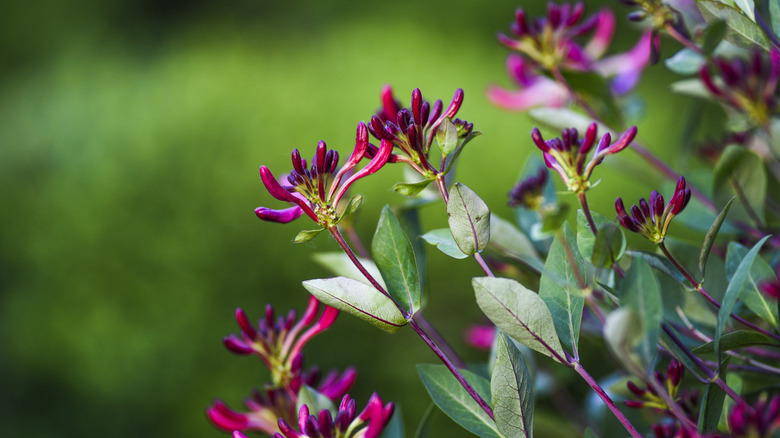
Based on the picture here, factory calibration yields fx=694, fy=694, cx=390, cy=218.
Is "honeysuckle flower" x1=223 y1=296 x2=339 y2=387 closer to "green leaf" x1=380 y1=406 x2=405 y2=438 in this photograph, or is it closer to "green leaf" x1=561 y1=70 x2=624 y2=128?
"green leaf" x1=380 y1=406 x2=405 y2=438

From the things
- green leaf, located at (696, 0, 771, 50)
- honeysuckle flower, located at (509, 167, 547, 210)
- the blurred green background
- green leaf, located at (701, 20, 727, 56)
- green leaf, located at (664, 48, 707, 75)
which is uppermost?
green leaf, located at (696, 0, 771, 50)

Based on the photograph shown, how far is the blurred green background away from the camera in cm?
177

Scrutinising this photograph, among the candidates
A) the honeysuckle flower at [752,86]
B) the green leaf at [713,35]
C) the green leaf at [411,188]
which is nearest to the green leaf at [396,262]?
the green leaf at [411,188]

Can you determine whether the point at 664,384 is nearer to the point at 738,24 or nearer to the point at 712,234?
the point at 712,234

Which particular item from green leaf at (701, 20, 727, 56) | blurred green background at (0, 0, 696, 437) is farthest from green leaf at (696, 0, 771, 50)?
blurred green background at (0, 0, 696, 437)

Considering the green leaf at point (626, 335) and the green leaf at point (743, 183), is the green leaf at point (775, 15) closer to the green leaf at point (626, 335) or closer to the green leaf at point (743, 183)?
the green leaf at point (743, 183)

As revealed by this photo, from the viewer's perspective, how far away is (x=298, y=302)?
1.82 meters

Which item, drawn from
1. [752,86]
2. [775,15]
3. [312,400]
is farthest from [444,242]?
[752,86]

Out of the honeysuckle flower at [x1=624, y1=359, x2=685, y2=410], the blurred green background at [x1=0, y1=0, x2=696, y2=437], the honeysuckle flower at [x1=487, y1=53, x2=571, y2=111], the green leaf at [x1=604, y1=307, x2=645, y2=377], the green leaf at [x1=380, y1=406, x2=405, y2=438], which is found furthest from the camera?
the blurred green background at [x1=0, y1=0, x2=696, y2=437]

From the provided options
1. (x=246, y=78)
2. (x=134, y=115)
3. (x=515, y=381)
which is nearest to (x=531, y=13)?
(x=246, y=78)

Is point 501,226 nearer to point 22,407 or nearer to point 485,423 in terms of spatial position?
point 485,423

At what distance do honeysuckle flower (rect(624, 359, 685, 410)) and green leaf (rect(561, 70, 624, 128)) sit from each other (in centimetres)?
25

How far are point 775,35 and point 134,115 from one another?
228 cm

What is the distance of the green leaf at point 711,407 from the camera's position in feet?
1.07
